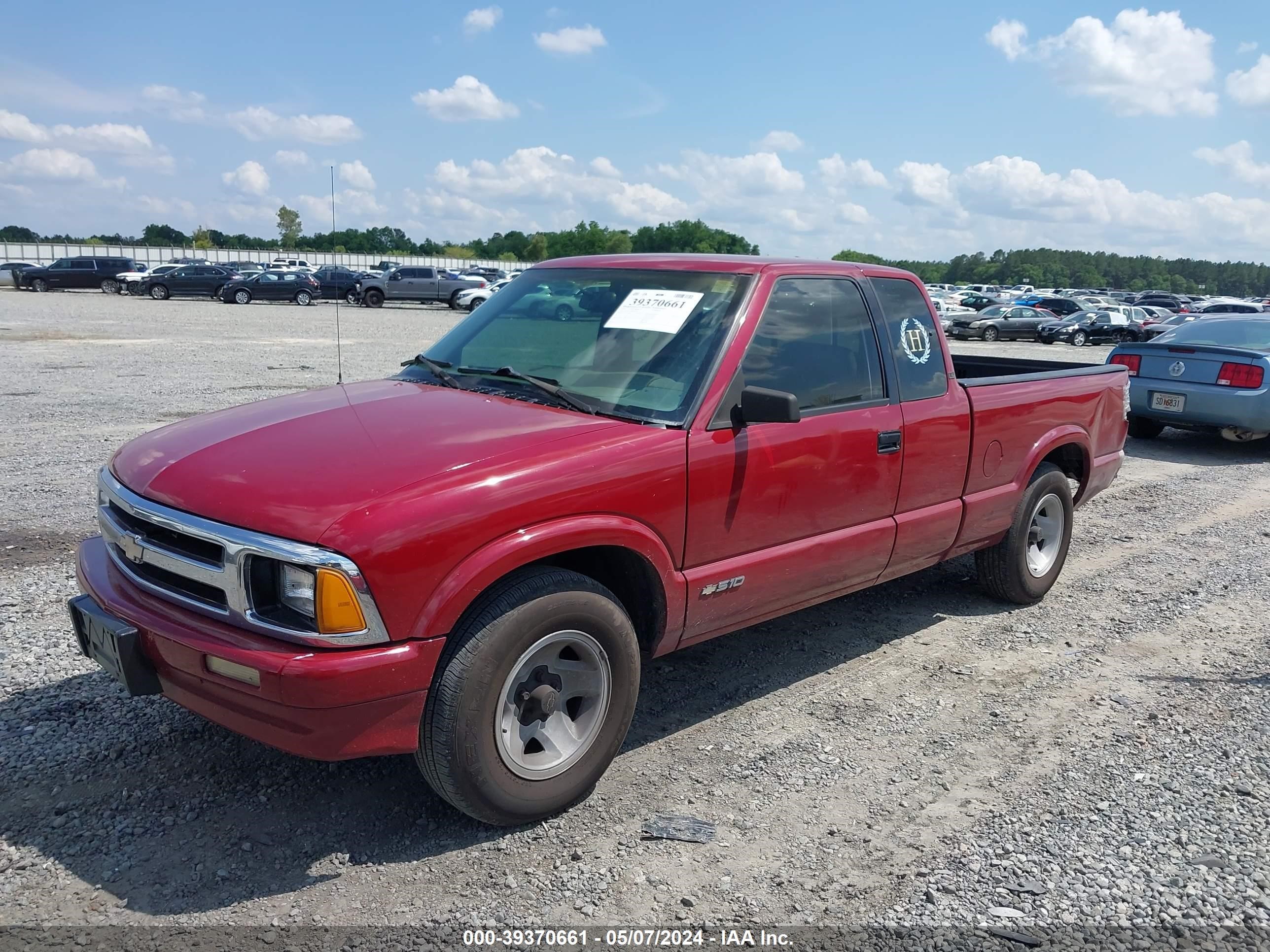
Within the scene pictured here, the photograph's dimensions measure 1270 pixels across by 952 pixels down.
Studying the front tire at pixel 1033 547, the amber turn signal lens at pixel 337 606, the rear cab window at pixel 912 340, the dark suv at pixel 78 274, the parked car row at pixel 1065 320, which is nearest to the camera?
the amber turn signal lens at pixel 337 606

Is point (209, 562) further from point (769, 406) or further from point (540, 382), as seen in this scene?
point (769, 406)

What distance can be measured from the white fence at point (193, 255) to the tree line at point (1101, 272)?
6933 centimetres

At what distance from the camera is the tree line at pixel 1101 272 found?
144 m

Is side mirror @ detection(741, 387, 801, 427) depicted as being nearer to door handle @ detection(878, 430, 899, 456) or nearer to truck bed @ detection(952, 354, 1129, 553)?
door handle @ detection(878, 430, 899, 456)

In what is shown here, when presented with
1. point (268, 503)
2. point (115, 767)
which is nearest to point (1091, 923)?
point (268, 503)

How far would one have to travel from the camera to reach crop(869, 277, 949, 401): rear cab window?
4734 mm

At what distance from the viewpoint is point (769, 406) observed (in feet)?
12.0

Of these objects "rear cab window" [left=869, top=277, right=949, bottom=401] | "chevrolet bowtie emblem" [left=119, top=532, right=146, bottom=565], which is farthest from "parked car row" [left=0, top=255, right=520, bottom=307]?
"chevrolet bowtie emblem" [left=119, top=532, right=146, bottom=565]

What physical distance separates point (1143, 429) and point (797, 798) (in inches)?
401

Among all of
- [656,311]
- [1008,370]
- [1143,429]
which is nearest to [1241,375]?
[1143,429]

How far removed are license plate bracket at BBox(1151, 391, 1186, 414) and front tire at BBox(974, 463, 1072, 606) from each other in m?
6.05

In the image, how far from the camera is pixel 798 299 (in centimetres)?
436

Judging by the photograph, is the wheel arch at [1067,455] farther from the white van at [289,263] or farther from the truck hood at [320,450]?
the white van at [289,263]

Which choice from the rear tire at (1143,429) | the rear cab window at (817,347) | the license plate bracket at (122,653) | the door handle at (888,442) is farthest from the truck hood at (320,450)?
the rear tire at (1143,429)
